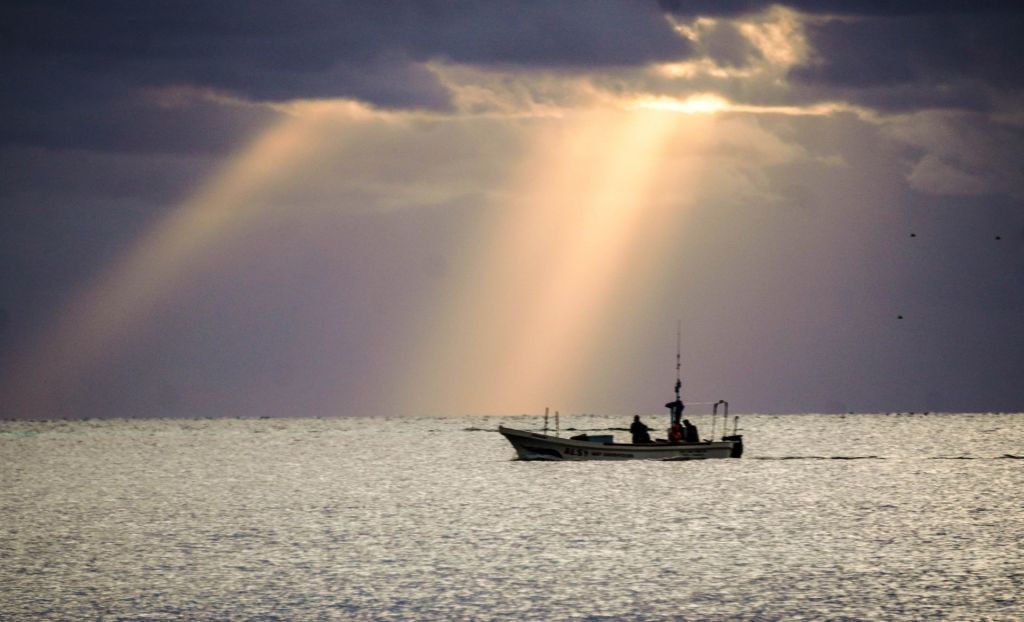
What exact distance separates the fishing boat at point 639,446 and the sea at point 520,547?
1.91 meters

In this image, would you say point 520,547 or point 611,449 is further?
point 611,449

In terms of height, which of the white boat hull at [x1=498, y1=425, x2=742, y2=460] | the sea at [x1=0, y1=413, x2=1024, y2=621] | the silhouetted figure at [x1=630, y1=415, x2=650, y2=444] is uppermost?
the silhouetted figure at [x1=630, y1=415, x2=650, y2=444]

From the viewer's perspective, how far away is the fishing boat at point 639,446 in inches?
3155

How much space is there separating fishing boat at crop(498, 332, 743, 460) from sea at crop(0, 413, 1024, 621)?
1907mm

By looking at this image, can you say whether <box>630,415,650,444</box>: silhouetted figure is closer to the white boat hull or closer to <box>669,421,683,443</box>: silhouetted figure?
the white boat hull

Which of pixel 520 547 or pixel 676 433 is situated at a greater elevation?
pixel 676 433

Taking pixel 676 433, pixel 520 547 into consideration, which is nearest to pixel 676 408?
pixel 676 433

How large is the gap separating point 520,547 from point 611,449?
36044mm

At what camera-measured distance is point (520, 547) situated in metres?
48.2

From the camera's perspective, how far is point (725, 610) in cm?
3338

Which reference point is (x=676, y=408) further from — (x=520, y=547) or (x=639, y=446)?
(x=520, y=547)

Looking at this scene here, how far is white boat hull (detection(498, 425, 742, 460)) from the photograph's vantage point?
263 feet

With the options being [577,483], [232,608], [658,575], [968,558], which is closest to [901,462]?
[577,483]

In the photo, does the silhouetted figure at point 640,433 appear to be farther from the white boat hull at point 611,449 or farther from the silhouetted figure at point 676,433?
the silhouetted figure at point 676,433
